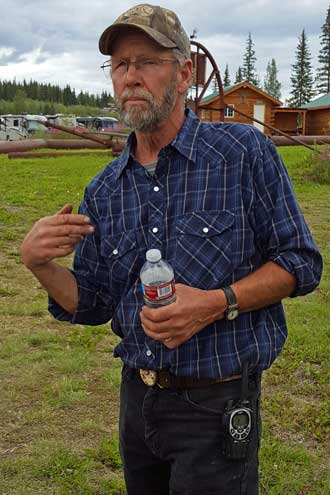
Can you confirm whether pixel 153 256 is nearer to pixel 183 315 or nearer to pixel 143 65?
pixel 183 315

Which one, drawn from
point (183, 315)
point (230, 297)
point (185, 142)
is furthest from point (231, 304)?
point (185, 142)

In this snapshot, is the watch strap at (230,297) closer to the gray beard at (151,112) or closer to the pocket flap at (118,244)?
the pocket flap at (118,244)

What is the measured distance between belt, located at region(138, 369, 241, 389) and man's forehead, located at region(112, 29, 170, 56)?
1.16 m

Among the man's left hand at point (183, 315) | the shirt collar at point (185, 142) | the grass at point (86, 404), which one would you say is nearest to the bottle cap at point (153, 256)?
the man's left hand at point (183, 315)

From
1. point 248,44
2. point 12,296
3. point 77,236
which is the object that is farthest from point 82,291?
point 248,44

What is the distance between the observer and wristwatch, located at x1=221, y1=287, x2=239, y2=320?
207 centimetres

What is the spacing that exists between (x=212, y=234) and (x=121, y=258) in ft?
1.24

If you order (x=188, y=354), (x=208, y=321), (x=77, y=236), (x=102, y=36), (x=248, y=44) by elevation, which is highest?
(x=248, y=44)

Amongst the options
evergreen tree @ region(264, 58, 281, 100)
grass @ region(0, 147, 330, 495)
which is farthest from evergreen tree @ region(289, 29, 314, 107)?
grass @ region(0, 147, 330, 495)

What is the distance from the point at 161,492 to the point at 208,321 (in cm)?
92

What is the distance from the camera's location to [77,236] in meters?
2.21

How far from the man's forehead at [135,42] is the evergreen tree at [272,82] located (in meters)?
103

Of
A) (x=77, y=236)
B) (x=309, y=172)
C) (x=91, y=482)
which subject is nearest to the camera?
(x=77, y=236)

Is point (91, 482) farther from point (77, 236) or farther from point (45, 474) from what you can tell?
point (77, 236)
